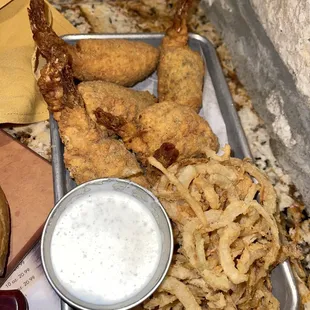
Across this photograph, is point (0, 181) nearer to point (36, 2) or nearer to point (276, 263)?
point (36, 2)

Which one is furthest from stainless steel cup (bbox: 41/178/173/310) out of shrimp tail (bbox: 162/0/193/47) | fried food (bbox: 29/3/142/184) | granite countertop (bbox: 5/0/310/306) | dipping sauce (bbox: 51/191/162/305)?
shrimp tail (bbox: 162/0/193/47)

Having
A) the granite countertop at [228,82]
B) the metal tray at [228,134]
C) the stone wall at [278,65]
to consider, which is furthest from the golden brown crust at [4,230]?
the stone wall at [278,65]

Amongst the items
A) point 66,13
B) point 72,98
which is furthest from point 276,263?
point 66,13

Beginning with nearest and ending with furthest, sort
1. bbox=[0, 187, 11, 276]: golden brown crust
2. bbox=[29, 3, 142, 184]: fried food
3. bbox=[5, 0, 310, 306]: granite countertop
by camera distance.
→ bbox=[0, 187, 11, 276]: golden brown crust < bbox=[29, 3, 142, 184]: fried food < bbox=[5, 0, 310, 306]: granite countertop

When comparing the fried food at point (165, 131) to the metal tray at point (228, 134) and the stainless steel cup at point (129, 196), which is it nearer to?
the metal tray at point (228, 134)

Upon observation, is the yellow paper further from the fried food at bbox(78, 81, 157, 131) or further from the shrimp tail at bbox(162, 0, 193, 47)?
the shrimp tail at bbox(162, 0, 193, 47)

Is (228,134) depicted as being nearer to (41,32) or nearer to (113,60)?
(113,60)

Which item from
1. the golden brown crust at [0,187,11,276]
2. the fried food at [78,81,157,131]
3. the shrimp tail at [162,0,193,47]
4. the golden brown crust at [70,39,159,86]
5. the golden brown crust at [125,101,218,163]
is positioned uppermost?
the shrimp tail at [162,0,193,47]
